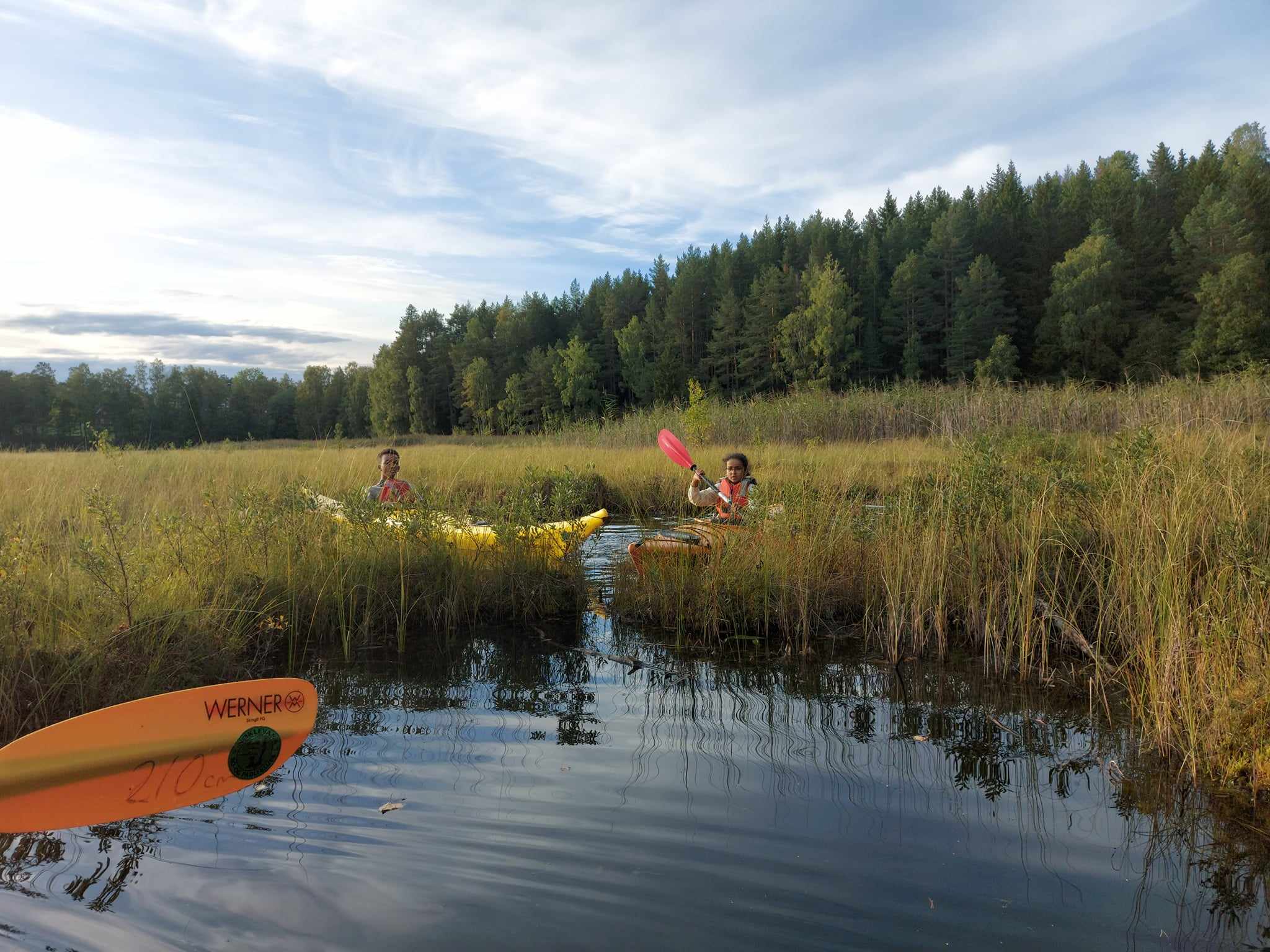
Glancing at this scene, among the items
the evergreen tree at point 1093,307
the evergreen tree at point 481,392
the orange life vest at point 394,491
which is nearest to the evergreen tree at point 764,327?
the evergreen tree at point 1093,307

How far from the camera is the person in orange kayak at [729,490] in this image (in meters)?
6.89

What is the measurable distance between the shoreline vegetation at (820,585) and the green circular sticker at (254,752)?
917mm

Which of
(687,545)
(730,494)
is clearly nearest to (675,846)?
(687,545)

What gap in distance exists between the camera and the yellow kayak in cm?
568

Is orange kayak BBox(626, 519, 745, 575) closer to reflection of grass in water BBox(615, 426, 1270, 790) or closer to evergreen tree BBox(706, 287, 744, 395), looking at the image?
reflection of grass in water BBox(615, 426, 1270, 790)

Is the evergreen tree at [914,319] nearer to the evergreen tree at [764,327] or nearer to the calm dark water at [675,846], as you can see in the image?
the evergreen tree at [764,327]

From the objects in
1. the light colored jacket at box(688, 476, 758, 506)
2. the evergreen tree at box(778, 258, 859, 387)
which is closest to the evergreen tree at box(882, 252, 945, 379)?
the evergreen tree at box(778, 258, 859, 387)

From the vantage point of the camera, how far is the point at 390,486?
737cm

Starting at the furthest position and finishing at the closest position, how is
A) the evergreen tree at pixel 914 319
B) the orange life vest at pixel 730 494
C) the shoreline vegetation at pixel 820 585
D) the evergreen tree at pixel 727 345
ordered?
the evergreen tree at pixel 727 345, the evergreen tree at pixel 914 319, the orange life vest at pixel 730 494, the shoreline vegetation at pixel 820 585

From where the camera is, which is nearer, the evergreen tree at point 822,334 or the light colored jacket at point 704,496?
the light colored jacket at point 704,496

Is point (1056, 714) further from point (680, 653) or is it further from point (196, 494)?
point (196, 494)

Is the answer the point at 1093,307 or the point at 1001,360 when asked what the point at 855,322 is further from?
the point at 1093,307

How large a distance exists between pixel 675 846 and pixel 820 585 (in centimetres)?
283

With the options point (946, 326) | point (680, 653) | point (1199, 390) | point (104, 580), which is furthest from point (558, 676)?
point (946, 326)
